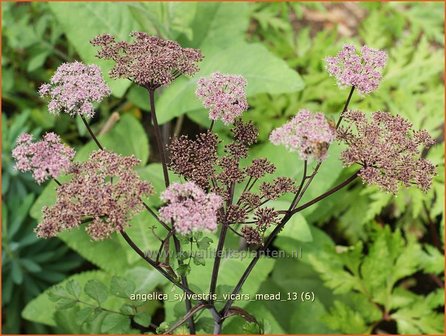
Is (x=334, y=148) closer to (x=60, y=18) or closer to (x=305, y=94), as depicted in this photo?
(x=305, y=94)

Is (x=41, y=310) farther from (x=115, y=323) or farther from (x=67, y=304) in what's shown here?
(x=115, y=323)

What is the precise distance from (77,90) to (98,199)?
27 cm

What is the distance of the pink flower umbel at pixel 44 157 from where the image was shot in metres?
1.12

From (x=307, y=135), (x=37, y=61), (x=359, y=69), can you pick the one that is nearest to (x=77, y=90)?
(x=307, y=135)

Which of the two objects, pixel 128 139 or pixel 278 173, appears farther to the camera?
pixel 128 139

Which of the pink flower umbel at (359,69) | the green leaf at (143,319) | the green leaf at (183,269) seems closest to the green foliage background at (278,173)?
the green leaf at (143,319)

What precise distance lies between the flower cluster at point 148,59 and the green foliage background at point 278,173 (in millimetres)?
487

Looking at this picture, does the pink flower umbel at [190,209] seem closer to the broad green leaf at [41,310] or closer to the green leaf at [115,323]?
the green leaf at [115,323]

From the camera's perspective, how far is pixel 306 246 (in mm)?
2562

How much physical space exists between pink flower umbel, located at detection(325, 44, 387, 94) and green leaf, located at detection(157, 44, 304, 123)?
101cm

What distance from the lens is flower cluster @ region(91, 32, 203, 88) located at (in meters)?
1.23

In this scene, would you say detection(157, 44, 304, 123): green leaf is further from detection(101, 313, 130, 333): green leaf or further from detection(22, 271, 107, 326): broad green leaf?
detection(101, 313, 130, 333): green leaf

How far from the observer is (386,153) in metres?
1.17

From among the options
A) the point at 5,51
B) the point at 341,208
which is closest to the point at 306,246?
the point at 341,208
